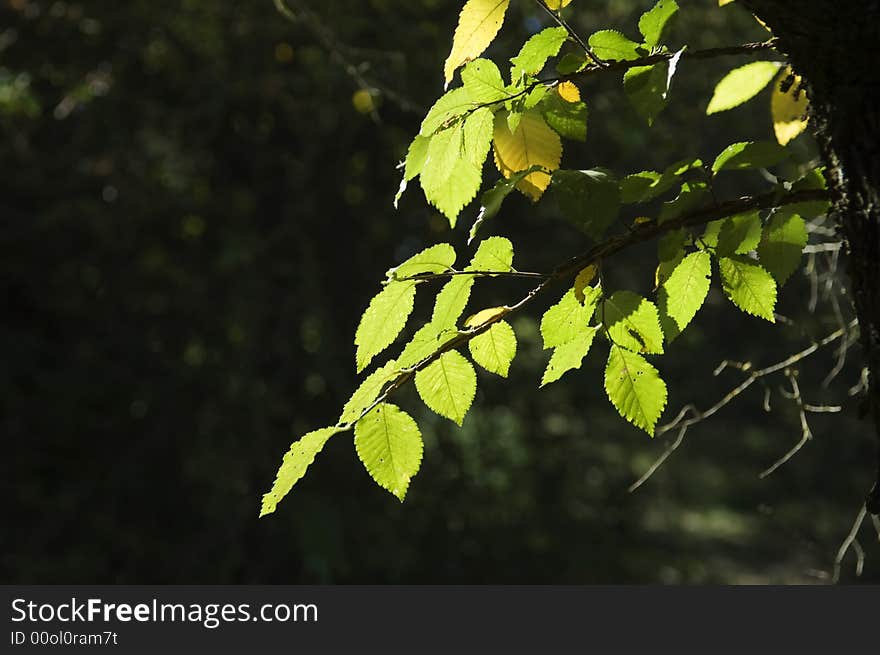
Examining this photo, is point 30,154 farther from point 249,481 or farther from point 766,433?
point 766,433

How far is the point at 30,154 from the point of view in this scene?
454 cm

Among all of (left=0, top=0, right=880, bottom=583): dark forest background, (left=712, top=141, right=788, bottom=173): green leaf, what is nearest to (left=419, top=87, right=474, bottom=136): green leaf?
(left=712, top=141, right=788, bottom=173): green leaf

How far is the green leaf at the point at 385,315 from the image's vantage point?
88 cm

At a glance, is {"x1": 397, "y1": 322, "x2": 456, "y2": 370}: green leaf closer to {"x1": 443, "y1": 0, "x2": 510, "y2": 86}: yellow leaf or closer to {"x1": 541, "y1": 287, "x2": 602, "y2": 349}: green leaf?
{"x1": 541, "y1": 287, "x2": 602, "y2": 349}: green leaf

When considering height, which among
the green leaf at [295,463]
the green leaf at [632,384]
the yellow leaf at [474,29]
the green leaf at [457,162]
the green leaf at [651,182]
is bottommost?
the green leaf at [295,463]

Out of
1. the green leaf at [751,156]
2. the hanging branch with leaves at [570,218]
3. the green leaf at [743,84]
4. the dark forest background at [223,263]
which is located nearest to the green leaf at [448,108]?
the hanging branch with leaves at [570,218]

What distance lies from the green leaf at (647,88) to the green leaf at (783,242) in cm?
14

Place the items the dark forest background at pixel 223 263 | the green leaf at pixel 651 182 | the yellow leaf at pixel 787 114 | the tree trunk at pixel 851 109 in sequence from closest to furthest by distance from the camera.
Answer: the tree trunk at pixel 851 109 → the green leaf at pixel 651 182 → the yellow leaf at pixel 787 114 → the dark forest background at pixel 223 263

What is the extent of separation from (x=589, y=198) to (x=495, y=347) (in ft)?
0.60

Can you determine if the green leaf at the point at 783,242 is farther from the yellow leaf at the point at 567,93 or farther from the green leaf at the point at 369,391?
the green leaf at the point at 369,391

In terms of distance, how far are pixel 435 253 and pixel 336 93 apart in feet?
13.1

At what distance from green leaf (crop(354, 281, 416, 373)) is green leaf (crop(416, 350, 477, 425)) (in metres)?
0.04

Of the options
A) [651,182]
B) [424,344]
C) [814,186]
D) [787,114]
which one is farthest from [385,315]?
[787,114]

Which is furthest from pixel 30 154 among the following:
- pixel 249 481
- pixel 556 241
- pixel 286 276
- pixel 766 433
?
pixel 766 433
